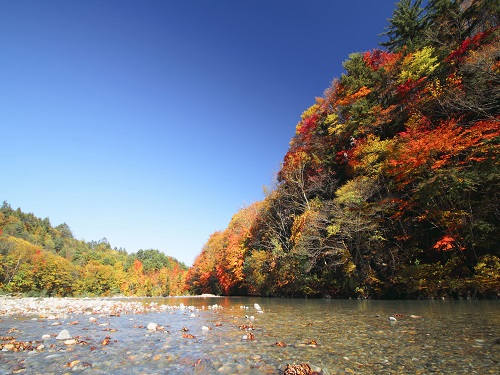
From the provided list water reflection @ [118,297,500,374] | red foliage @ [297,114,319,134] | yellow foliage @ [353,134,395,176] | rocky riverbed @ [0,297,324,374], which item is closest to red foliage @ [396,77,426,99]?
yellow foliage @ [353,134,395,176]

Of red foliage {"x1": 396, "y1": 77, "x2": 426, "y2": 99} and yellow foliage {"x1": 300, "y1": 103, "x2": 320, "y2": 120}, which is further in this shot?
yellow foliage {"x1": 300, "y1": 103, "x2": 320, "y2": 120}

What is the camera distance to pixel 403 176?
16516 mm

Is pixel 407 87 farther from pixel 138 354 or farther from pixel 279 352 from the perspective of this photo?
pixel 138 354

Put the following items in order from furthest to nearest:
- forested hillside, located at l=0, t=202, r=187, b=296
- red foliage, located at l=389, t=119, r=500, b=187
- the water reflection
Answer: forested hillside, located at l=0, t=202, r=187, b=296 → red foliage, located at l=389, t=119, r=500, b=187 → the water reflection

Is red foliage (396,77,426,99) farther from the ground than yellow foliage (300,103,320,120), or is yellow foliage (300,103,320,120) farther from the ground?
yellow foliage (300,103,320,120)

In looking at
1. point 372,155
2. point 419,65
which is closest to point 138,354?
point 372,155

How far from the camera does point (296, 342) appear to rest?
5051 millimetres

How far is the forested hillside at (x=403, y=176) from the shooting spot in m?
13.8

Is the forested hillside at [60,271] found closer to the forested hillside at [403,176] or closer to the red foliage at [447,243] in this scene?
the forested hillside at [403,176]

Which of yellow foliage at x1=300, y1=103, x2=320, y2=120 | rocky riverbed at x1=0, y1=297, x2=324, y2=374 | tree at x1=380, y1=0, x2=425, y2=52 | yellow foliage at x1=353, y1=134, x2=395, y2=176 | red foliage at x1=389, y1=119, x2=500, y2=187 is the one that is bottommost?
rocky riverbed at x1=0, y1=297, x2=324, y2=374

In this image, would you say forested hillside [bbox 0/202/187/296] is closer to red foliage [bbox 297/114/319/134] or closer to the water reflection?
red foliage [bbox 297/114/319/134]

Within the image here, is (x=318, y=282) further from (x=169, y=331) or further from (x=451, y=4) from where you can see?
(x=451, y=4)

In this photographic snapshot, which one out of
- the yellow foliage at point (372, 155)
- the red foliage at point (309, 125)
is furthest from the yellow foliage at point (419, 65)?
the red foliage at point (309, 125)

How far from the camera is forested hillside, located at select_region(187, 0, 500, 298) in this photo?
1378 centimetres
